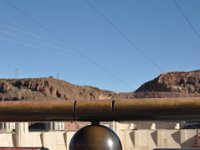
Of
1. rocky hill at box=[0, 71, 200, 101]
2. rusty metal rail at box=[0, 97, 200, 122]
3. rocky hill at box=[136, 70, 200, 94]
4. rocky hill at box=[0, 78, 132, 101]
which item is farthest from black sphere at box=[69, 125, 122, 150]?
rocky hill at box=[136, 70, 200, 94]

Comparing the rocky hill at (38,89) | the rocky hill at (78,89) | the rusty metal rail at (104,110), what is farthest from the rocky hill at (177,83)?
the rusty metal rail at (104,110)

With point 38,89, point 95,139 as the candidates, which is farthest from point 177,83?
point 95,139

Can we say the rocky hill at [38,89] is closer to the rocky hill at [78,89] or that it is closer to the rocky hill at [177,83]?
the rocky hill at [78,89]

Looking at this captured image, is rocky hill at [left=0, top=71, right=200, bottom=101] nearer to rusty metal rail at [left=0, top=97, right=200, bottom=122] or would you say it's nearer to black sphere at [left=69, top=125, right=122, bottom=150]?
rusty metal rail at [left=0, top=97, right=200, bottom=122]

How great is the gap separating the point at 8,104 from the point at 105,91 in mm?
138128

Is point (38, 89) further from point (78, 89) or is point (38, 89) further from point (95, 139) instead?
point (95, 139)

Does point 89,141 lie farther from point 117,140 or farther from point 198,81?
point 198,81

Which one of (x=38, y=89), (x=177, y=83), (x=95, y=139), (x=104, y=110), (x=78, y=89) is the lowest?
(x=95, y=139)

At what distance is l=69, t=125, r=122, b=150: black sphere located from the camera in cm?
445

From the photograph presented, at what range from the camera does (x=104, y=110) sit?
14.6ft

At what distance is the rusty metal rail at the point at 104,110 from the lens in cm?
425

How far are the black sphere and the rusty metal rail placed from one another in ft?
0.47

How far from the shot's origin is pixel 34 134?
1736 inches

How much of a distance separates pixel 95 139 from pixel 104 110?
1.01 ft
